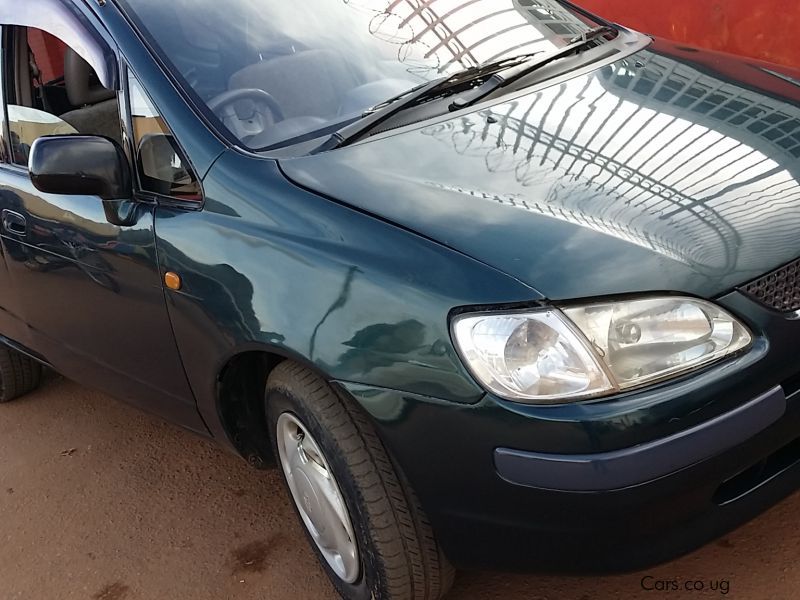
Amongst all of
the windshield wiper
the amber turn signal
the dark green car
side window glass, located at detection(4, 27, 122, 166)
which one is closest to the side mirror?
the dark green car

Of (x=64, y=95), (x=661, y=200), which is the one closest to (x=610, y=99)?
(x=661, y=200)

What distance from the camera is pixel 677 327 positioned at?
176cm

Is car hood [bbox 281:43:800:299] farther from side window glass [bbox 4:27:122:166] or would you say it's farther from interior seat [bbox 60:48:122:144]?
side window glass [bbox 4:27:122:166]

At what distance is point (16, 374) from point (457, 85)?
2349 mm

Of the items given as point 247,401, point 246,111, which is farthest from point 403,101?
point 247,401

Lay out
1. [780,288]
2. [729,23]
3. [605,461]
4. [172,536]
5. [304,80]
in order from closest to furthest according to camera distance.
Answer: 1. [605,461]
2. [780,288]
3. [304,80]
4. [172,536]
5. [729,23]

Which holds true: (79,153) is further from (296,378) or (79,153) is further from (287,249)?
(296,378)

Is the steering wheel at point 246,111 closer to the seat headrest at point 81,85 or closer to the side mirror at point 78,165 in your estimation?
the side mirror at point 78,165

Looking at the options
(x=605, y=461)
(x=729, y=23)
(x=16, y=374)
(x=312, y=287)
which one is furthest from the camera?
(x=729, y=23)

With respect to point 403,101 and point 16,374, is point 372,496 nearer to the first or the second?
point 403,101

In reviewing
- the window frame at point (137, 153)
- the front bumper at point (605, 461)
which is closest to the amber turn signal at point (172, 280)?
the window frame at point (137, 153)

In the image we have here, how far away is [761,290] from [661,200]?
0.91ft

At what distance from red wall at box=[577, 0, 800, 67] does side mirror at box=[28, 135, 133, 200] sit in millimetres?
3342

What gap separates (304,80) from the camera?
2479mm
